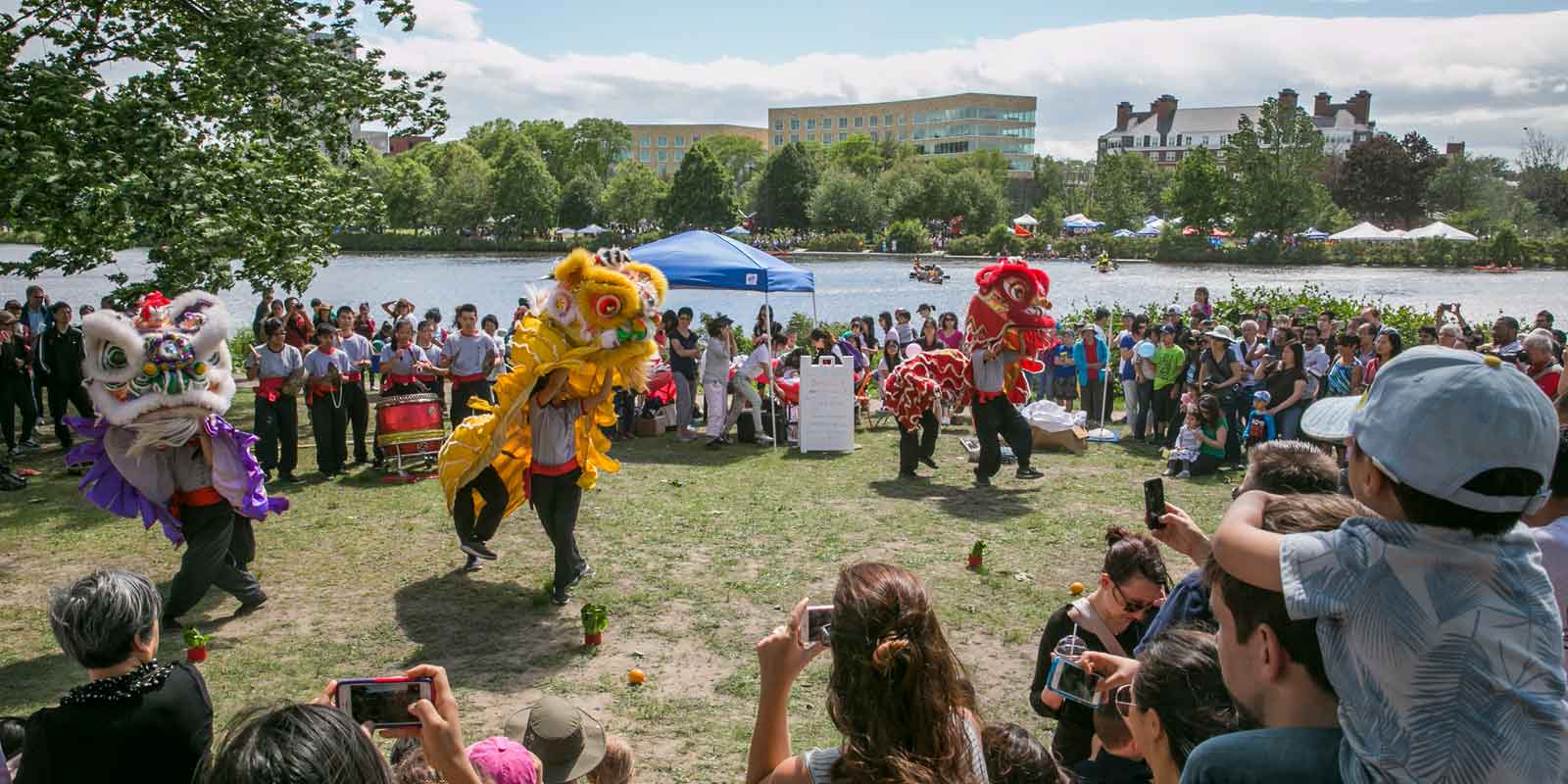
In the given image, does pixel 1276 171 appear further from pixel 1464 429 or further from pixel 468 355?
pixel 1464 429

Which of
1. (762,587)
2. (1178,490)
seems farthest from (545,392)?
(1178,490)

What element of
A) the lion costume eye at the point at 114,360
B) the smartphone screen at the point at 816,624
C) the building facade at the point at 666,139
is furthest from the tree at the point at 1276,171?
the building facade at the point at 666,139

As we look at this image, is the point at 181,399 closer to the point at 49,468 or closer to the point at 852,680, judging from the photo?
the point at 852,680

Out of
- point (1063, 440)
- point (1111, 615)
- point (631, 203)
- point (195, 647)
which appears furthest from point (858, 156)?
point (1111, 615)

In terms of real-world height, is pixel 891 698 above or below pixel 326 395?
above

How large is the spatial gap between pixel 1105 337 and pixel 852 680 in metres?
13.6

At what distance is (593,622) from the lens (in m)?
6.76

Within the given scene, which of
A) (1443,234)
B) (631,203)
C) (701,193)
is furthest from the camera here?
(631,203)

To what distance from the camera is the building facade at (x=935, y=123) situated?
411 ft

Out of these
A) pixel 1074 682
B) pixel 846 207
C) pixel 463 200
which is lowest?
pixel 1074 682

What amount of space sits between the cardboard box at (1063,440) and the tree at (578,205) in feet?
210

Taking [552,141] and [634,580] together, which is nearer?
[634,580]

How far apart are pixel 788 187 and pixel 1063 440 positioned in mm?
63422

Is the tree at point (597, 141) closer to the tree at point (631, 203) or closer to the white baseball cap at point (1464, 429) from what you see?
the tree at point (631, 203)
